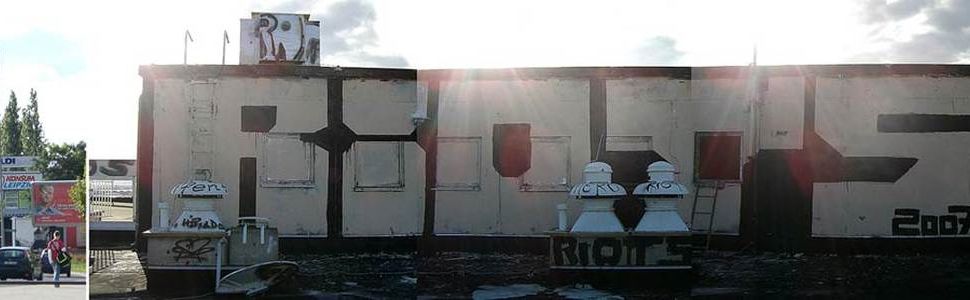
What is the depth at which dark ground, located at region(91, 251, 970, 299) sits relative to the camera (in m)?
2.19

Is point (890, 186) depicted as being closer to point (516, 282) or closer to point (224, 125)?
point (516, 282)

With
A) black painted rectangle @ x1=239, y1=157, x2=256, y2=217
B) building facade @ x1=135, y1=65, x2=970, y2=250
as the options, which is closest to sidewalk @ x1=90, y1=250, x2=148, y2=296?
building facade @ x1=135, y1=65, x2=970, y2=250

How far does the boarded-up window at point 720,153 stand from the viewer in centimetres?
208

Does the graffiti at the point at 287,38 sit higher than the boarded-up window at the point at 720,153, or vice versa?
the graffiti at the point at 287,38

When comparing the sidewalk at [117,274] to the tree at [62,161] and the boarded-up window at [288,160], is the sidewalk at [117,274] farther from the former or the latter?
the boarded-up window at [288,160]

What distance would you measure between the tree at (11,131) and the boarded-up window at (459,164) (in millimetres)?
1649

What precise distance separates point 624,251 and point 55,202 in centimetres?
203

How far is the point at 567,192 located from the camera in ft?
7.02

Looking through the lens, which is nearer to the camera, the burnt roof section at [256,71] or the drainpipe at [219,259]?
the burnt roof section at [256,71]

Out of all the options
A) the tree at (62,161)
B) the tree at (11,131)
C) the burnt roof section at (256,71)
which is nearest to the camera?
the burnt roof section at (256,71)

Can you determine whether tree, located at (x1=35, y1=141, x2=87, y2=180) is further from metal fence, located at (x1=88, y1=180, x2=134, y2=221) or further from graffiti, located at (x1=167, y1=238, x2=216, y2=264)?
graffiti, located at (x1=167, y1=238, x2=216, y2=264)

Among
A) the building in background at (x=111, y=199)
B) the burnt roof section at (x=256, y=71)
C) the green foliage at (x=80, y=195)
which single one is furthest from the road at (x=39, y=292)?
the burnt roof section at (x=256, y=71)

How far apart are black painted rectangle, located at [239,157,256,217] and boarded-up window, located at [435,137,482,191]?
20.2 inches

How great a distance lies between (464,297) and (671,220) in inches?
26.5
